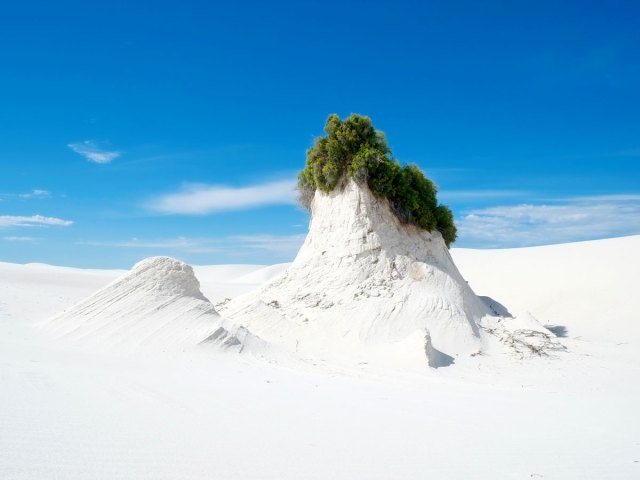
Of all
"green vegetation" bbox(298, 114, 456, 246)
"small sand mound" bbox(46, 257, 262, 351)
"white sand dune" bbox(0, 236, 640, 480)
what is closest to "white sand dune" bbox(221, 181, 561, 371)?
"green vegetation" bbox(298, 114, 456, 246)

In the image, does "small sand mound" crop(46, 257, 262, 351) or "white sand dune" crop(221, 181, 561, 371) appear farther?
"white sand dune" crop(221, 181, 561, 371)

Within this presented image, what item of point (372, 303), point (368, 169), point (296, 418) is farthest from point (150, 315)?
point (368, 169)

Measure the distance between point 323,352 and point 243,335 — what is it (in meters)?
2.37

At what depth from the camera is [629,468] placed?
5.16 metres

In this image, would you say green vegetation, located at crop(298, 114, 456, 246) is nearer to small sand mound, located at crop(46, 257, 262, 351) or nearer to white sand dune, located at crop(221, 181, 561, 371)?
white sand dune, located at crop(221, 181, 561, 371)

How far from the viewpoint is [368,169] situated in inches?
634

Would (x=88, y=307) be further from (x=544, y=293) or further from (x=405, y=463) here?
(x=544, y=293)

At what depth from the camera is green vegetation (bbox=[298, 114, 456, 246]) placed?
16188mm

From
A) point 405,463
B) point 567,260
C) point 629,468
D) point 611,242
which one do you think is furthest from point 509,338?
point 611,242

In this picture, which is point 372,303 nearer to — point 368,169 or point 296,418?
point 368,169

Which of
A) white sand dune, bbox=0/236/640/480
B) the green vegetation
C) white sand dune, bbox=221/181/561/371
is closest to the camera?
white sand dune, bbox=0/236/640/480

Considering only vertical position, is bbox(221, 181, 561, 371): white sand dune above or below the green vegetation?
below

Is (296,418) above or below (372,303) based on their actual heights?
below

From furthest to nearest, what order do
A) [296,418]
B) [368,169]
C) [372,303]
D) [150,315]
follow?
1. [368,169]
2. [372,303]
3. [150,315]
4. [296,418]
